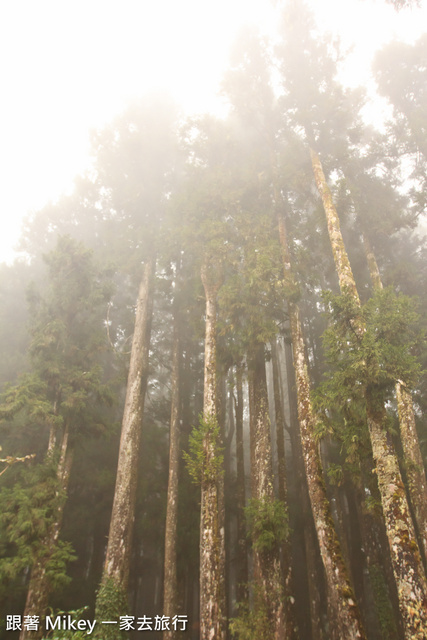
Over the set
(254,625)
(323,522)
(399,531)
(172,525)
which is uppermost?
(172,525)

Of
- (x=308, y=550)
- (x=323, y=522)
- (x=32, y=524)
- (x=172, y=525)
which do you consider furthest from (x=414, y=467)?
(x=32, y=524)

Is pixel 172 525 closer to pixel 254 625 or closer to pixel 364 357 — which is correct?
pixel 254 625

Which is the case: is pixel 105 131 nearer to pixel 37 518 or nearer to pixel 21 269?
pixel 21 269

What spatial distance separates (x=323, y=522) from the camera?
7777 mm

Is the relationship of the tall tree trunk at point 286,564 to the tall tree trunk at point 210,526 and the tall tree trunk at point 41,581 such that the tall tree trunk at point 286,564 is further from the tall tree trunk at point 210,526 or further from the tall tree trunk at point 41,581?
the tall tree trunk at point 41,581

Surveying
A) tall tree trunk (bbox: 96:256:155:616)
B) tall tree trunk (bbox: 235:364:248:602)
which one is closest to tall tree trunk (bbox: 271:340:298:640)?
tall tree trunk (bbox: 235:364:248:602)

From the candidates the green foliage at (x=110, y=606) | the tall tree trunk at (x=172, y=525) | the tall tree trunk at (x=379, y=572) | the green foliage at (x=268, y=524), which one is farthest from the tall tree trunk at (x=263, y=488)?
the green foliage at (x=110, y=606)

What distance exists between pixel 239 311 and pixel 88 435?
675 cm

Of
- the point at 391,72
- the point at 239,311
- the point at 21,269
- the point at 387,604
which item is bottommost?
the point at 387,604

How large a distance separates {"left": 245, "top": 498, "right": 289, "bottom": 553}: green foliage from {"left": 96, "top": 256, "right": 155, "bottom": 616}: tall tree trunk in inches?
162

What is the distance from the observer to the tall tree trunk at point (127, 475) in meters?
9.66

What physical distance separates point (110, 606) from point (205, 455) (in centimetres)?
489

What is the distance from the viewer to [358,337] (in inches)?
286

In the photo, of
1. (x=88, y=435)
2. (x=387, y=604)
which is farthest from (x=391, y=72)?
(x=387, y=604)
